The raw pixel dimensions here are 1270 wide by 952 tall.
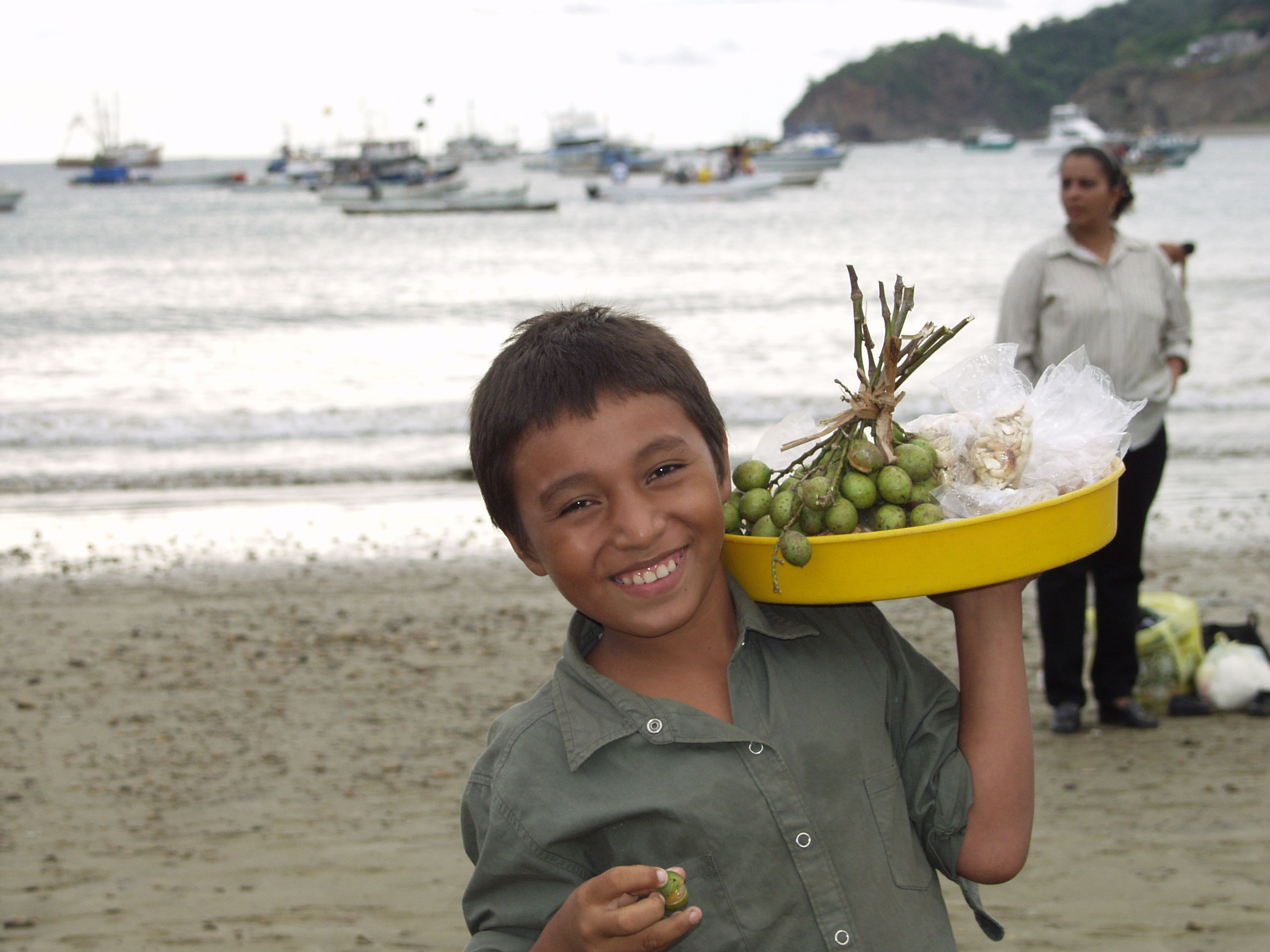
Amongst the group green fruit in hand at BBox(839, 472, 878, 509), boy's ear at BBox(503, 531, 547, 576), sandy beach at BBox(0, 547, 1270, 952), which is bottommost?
sandy beach at BBox(0, 547, 1270, 952)

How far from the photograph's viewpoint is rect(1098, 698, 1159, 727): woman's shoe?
16.8 feet

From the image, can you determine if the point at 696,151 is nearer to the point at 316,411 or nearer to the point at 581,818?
the point at 316,411

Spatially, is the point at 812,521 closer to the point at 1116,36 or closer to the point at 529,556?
the point at 529,556

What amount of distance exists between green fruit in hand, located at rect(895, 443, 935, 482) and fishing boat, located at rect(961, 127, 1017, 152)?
136012 millimetres

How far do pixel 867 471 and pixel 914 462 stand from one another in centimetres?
7

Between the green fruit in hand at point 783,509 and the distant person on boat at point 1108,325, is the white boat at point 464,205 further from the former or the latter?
the green fruit in hand at point 783,509

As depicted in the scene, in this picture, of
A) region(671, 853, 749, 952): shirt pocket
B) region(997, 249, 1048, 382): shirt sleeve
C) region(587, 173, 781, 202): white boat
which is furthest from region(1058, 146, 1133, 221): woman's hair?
region(587, 173, 781, 202): white boat

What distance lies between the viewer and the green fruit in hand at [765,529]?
1.75 meters

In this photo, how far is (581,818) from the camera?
5.22 feet

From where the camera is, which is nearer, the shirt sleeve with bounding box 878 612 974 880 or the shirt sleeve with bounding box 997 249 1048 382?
the shirt sleeve with bounding box 878 612 974 880

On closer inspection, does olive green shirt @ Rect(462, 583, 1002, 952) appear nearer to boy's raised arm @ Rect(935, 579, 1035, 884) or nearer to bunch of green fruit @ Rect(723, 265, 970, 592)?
boy's raised arm @ Rect(935, 579, 1035, 884)

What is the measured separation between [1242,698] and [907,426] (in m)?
3.88

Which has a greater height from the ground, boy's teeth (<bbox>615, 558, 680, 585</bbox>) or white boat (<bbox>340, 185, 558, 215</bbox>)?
white boat (<bbox>340, 185, 558, 215</bbox>)

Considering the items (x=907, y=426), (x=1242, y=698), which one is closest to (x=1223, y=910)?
(x=1242, y=698)
